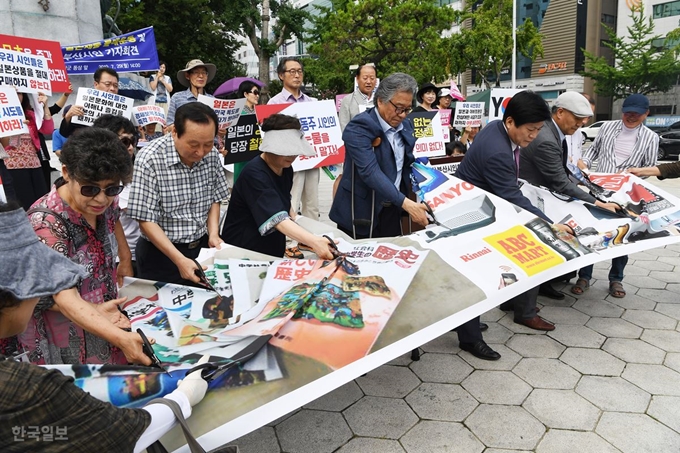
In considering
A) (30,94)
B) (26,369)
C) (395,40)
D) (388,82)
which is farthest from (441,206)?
(395,40)

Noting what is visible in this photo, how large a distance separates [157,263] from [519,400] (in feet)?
6.69

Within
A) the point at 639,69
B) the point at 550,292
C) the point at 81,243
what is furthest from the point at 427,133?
the point at 639,69

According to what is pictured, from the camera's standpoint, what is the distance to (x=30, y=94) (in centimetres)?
463

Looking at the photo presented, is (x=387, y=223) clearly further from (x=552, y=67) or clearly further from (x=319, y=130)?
(x=552, y=67)

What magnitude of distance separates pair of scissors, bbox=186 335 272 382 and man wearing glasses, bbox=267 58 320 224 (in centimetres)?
380

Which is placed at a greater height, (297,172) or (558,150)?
(558,150)

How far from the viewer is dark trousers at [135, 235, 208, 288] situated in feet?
8.21

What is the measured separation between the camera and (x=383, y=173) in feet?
9.77

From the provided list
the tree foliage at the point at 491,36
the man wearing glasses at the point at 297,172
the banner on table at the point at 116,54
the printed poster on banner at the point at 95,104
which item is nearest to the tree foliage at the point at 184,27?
the banner on table at the point at 116,54

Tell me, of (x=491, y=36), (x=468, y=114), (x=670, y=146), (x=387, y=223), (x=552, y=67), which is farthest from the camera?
(x=552, y=67)

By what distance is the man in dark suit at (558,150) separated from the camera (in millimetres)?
3398

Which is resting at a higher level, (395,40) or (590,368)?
(395,40)

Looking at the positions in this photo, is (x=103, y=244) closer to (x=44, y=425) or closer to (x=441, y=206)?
(x=44, y=425)

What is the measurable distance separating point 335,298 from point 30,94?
167 inches
